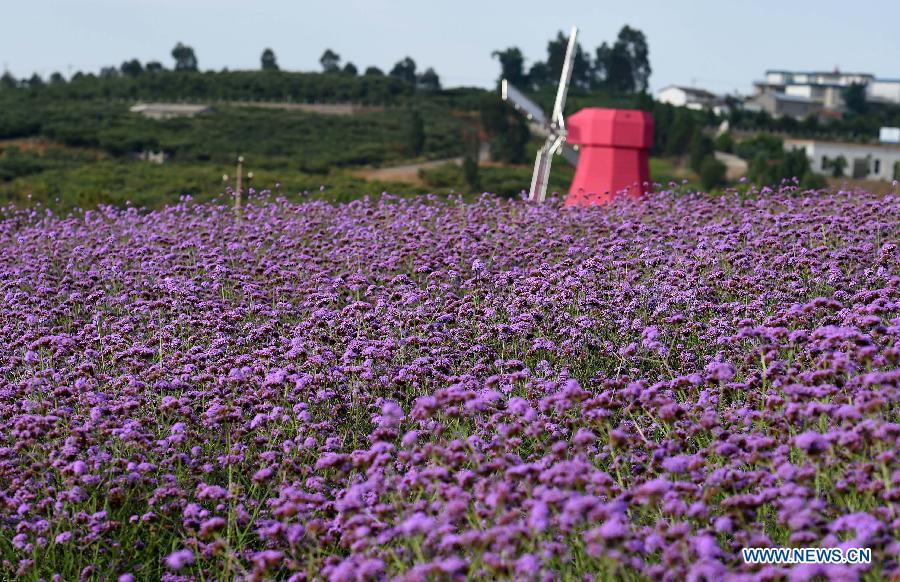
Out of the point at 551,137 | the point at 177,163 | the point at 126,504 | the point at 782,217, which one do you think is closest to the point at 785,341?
the point at 126,504

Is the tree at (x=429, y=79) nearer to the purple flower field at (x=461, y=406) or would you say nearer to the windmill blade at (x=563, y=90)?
the windmill blade at (x=563, y=90)

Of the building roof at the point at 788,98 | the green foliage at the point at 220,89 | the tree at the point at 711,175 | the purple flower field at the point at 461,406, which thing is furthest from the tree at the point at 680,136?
the purple flower field at the point at 461,406

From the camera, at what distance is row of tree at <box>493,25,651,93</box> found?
138 metres

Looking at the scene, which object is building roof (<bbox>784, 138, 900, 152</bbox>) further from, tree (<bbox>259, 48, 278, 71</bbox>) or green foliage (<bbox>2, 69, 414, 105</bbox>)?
tree (<bbox>259, 48, 278, 71</bbox>)

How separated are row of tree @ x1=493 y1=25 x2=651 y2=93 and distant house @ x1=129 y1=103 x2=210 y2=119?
50.8 meters

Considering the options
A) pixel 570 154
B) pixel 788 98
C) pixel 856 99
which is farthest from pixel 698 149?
pixel 856 99

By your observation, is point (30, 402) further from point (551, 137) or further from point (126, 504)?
point (551, 137)

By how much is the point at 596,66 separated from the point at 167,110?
7061 centimetres

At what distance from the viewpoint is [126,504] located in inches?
228

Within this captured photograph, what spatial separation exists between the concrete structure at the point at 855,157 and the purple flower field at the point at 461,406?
2944 inches

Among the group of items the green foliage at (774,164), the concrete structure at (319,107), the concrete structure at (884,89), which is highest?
the concrete structure at (884,89)

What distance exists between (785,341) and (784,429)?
91cm

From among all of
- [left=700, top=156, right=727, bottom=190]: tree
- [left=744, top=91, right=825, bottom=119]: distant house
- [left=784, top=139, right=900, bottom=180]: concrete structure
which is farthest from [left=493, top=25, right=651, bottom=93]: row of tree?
[left=700, top=156, right=727, bottom=190]: tree

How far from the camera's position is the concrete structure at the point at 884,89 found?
150 m
